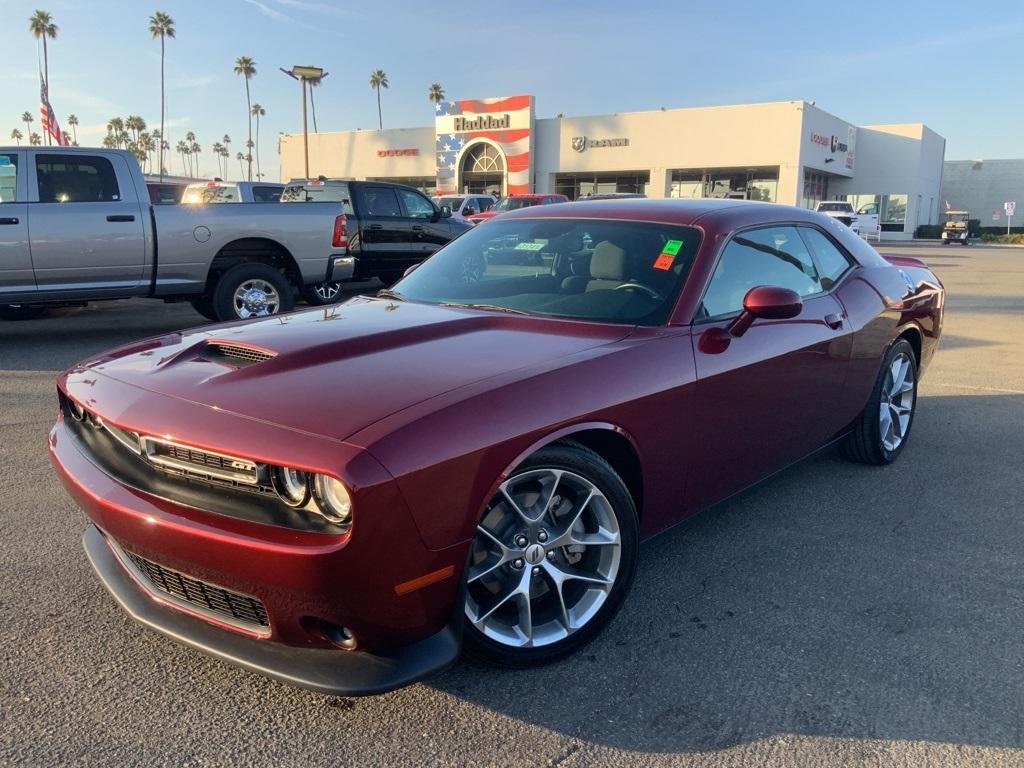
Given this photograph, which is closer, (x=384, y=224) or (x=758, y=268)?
(x=758, y=268)

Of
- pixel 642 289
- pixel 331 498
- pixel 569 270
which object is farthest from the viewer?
pixel 569 270

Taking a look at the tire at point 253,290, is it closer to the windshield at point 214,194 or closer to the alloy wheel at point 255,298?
the alloy wheel at point 255,298

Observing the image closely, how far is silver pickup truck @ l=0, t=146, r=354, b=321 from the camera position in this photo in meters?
7.55

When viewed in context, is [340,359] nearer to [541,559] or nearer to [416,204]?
[541,559]

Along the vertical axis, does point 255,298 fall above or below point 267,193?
below

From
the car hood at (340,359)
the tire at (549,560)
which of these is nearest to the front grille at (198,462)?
the car hood at (340,359)

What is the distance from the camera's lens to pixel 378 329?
10.1ft

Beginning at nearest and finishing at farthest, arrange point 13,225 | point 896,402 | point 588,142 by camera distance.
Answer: point 896,402
point 13,225
point 588,142

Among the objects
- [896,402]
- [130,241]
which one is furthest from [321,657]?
A: [130,241]

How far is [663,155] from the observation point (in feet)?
141

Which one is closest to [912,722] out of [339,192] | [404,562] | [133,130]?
[404,562]

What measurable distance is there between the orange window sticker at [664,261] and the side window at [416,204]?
944 centimetres

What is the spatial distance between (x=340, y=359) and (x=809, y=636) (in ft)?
6.40

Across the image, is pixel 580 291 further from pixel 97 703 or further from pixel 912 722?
pixel 97 703
